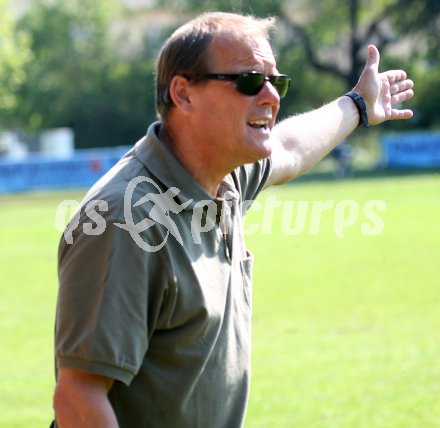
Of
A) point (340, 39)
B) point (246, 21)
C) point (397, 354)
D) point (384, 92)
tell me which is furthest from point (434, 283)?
point (340, 39)

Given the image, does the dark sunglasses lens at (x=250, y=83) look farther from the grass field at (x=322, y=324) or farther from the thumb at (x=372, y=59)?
the grass field at (x=322, y=324)

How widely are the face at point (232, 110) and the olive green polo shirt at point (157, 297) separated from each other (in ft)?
0.50

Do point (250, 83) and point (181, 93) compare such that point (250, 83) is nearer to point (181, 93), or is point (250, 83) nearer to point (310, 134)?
point (181, 93)

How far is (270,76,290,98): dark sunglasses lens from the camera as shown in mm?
3421

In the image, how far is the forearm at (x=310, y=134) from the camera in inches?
166

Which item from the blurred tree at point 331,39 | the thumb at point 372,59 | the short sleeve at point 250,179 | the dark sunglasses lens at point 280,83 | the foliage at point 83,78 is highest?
the dark sunglasses lens at point 280,83

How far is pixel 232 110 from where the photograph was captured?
329 cm

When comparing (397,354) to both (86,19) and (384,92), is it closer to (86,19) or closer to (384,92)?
(384,92)

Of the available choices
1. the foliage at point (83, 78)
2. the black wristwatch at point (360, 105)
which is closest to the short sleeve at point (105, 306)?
the black wristwatch at point (360, 105)

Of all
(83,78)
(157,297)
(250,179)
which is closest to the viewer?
(157,297)

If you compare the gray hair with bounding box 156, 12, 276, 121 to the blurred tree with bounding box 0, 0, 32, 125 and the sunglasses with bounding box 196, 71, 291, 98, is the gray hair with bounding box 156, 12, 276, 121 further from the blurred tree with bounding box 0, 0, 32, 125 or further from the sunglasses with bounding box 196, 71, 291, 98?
the blurred tree with bounding box 0, 0, 32, 125

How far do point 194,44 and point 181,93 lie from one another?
0.16m

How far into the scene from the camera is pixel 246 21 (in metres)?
3.34

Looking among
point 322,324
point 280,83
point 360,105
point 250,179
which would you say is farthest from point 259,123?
point 322,324
